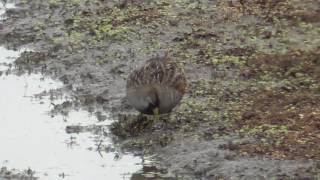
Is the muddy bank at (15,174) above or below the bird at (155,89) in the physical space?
below

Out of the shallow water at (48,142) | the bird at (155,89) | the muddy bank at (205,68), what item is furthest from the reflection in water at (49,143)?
the bird at (155,89)

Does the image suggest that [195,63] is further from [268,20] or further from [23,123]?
[23,123]

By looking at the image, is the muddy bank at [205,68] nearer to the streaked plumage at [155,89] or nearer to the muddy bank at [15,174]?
the streaked plumage at [155,89]

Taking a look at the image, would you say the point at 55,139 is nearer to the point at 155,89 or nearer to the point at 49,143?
the point at 49,143

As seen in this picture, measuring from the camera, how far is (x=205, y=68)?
11.3 m

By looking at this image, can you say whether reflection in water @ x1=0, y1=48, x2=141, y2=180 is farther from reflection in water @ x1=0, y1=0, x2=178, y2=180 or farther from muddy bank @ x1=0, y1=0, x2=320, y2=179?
muddy bank @ x1=0, y1=0, x2=320, y2=179

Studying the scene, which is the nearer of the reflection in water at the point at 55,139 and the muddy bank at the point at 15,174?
the muddy bank at the point at 15,174

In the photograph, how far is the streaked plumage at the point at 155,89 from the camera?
9.22 m

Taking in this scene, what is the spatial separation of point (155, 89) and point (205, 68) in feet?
7.09

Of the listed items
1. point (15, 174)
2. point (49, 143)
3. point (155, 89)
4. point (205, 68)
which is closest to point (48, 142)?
point (49, 143)

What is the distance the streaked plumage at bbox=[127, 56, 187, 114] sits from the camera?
922 cm

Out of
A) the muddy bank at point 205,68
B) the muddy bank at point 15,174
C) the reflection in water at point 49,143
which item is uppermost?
the muddy bank at point 205,68

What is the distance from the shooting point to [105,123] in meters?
9.76

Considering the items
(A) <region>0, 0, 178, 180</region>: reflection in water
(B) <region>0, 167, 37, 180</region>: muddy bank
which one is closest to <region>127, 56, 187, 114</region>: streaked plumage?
(A) <region>0, 0, 178, 180</region>: reflection in water
